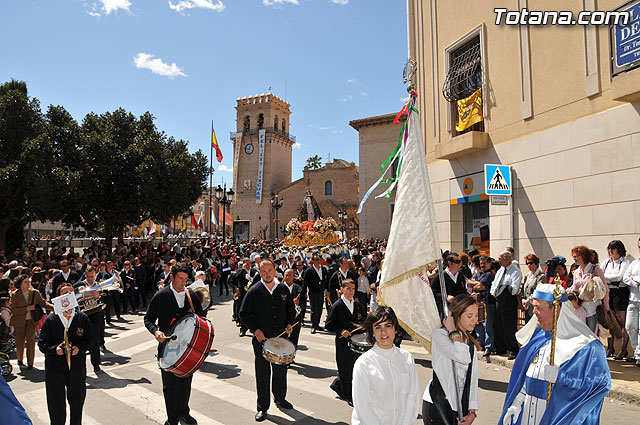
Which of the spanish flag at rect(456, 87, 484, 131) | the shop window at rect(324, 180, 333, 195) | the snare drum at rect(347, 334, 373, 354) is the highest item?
the shop window at rect(324, 180, 333, 195)

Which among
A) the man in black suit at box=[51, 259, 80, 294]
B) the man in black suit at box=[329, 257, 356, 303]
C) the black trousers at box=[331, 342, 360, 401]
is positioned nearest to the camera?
the black trousers at box=[331, 342, 360, 401]

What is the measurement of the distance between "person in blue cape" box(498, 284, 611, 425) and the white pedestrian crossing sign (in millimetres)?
7862

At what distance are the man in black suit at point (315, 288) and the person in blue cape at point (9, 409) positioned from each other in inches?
367

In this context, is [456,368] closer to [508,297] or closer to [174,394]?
[174,394]

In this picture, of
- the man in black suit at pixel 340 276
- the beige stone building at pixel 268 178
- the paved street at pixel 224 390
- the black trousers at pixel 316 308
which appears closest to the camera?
the paved street at pixel 224 390

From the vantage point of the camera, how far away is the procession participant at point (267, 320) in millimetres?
5695

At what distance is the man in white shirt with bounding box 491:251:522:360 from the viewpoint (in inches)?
311

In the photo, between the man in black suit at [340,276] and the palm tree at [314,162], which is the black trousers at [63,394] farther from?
the palm tree at [314,162]

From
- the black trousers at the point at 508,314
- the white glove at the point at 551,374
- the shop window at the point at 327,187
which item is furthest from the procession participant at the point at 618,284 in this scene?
the shop window at the point at 327,187

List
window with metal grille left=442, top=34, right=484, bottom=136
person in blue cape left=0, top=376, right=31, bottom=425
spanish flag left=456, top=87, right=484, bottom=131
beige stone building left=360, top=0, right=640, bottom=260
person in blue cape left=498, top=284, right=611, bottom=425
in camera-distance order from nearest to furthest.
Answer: person in blue cape left=0, top=376, right=31, bottom=425 < person in blue cape left=498, top=284, right=611, bottom=425 < beige stone building left=360, top=0, right=640, bottom=260 < spanish flag left=456, top=87, right=484, bottom=131 < window with metal grille left=442, top=34, right=484, bottom=136

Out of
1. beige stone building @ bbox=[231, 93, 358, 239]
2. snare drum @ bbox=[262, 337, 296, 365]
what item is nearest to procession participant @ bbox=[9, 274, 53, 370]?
snare drum @ bbox=[262, 337, 296, 365]

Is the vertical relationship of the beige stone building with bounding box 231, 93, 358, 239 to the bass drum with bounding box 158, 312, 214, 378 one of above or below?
above

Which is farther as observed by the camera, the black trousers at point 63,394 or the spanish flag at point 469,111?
the spanish flag at point 469,111

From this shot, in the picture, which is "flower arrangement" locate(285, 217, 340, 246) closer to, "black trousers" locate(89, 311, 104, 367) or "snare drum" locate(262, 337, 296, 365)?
"black trousers" locate(89, 311, 104, 367)
